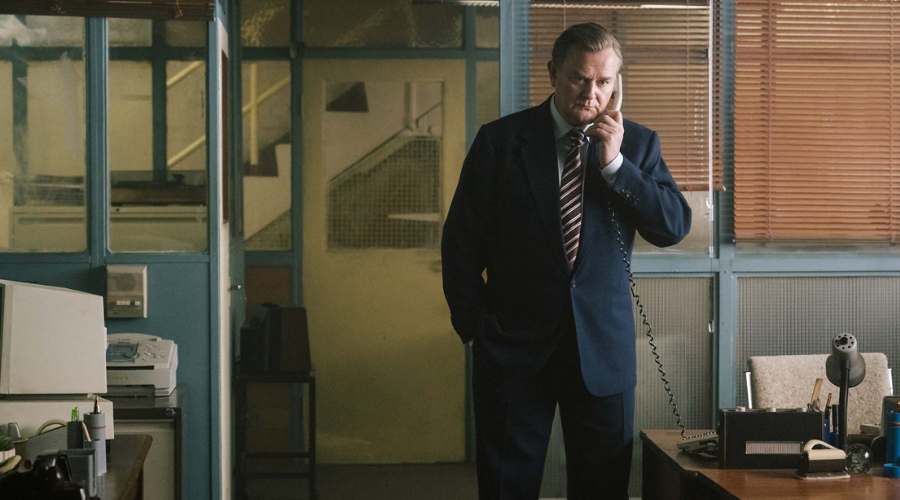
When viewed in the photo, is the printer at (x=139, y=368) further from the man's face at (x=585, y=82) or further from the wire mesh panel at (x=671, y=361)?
the man's face at (x=585, y=82)

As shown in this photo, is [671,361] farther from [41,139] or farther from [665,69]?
[41,139]

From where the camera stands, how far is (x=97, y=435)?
6.10 feet

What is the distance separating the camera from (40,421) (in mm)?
2062

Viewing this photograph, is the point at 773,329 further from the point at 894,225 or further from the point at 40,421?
the point at 40,421

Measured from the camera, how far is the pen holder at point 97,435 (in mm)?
1833

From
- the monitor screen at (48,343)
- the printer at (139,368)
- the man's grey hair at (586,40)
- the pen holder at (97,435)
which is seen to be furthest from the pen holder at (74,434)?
the man's grey hair at (586,40)

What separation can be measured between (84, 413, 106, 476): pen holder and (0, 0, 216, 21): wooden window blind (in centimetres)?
183

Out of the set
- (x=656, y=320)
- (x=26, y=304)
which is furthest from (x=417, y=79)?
(x=26, y=304)

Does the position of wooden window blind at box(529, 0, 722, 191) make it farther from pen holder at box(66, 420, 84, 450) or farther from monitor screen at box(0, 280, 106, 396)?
pen holder at box(66, 420, 84, 450)

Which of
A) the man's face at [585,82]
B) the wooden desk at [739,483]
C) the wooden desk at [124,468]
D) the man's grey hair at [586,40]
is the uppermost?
the man's grey hair at [586,40]

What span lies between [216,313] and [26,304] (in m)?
1.17

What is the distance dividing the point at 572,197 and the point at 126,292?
182cm

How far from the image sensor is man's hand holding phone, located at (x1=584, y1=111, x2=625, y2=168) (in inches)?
85.0

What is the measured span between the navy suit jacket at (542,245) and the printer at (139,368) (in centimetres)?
125
